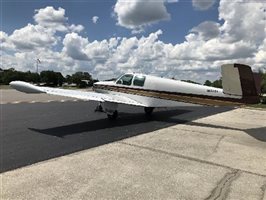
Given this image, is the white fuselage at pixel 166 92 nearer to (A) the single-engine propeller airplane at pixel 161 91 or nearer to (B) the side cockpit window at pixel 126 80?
(A) the single-engine propeller airplane at pixel 161 91

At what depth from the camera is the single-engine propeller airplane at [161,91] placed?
480 inches

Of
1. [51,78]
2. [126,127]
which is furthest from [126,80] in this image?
[51,78]

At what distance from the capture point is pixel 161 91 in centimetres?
1545

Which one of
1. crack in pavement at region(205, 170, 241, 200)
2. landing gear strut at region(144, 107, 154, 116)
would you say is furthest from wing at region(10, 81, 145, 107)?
crack in pavement at region(205, 170, 241, 200)

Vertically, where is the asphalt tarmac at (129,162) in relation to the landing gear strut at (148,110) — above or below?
below

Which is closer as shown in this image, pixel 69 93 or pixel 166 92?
pixel 69 93

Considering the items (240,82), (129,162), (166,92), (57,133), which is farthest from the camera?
(166,92)

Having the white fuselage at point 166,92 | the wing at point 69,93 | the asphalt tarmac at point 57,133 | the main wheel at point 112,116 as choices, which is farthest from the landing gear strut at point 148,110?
the main wheel at point 112,116

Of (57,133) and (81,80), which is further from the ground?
(81,80)

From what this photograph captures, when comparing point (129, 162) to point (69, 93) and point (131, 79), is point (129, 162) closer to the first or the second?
point (69, 93)

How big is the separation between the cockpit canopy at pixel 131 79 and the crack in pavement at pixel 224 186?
9.53 m

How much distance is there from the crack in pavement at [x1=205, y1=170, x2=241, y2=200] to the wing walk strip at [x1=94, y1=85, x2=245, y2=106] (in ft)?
20.7

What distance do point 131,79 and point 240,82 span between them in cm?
624

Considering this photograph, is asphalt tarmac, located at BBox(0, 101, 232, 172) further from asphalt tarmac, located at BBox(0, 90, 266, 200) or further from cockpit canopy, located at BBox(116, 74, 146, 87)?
cockpit canopy, located at BBox(116, 74, 146, 87)
